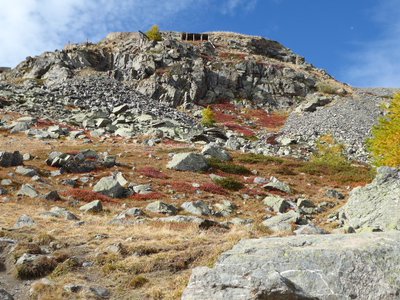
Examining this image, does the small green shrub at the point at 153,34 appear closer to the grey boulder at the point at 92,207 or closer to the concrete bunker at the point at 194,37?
the concrete bunker at the point at 194,37

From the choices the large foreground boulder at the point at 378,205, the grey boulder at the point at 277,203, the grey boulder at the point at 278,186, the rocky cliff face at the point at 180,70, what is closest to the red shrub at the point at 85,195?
the grey boulder at the point at 277,203

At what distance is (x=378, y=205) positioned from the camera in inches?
801

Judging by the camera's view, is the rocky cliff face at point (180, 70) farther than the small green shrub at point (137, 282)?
Yes

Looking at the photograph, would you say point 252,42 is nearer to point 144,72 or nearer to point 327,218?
point 144,72

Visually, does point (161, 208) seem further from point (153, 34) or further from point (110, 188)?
point (153, 34)

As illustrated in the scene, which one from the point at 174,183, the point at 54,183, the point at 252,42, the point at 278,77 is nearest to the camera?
the point at 54,183

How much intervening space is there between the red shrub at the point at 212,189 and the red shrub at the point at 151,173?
12.2 feet

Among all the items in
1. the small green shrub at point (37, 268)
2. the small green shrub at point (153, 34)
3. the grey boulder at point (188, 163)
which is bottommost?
the small green shrub at point (37, 268)

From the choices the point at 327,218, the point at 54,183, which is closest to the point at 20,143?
the point at 54,183

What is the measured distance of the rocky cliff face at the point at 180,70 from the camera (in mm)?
93625

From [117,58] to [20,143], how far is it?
6319cm

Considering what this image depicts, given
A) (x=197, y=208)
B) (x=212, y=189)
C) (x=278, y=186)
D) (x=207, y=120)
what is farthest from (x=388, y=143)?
(x=207, y=120)

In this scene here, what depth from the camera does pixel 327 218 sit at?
2586 cm

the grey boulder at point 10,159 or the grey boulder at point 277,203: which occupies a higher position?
the grey boulder at point 10,159
